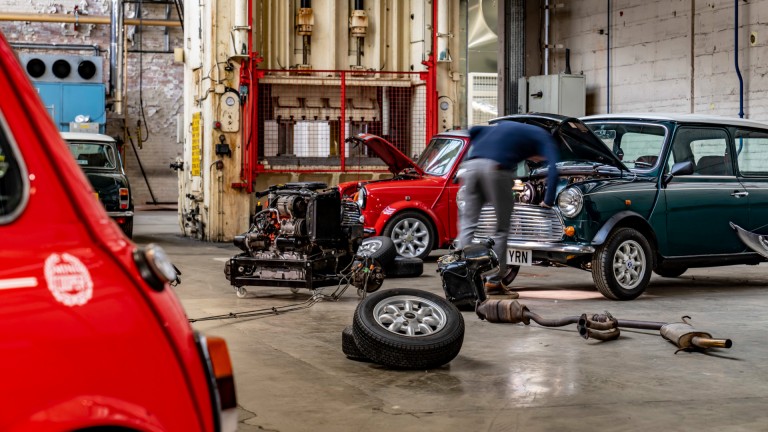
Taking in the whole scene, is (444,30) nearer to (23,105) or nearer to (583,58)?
(583,58)

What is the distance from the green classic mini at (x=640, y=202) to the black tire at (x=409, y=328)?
9.82 feet

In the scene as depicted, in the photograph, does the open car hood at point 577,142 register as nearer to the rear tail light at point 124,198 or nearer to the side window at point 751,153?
the side window at point 751,153

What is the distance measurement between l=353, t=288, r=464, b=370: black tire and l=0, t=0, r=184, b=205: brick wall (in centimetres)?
2349

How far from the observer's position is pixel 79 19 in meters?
27.7

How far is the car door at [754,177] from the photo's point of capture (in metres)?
9.88

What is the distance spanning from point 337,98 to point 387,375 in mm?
10685

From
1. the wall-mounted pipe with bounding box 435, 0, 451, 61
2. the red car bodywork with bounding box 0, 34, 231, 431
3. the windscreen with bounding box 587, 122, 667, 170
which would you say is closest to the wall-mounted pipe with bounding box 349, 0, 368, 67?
the wall-mounted pipe with bounding box 435, 0, 451, 61

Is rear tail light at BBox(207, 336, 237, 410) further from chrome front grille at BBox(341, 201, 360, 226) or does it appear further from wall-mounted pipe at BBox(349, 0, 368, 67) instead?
wall-mounted pipe at BBox(349, 0, 368, 67)

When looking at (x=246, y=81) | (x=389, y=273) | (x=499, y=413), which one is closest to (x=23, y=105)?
(x=499, y=413)

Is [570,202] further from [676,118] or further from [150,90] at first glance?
[150,90]

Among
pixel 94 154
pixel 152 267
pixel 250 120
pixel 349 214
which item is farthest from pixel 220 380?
pixel 94 154

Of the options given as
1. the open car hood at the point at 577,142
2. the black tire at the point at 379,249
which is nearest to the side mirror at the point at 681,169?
the open car hood at the point at 577,142

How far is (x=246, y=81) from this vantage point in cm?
1529

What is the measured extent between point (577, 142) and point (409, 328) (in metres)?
3.93
